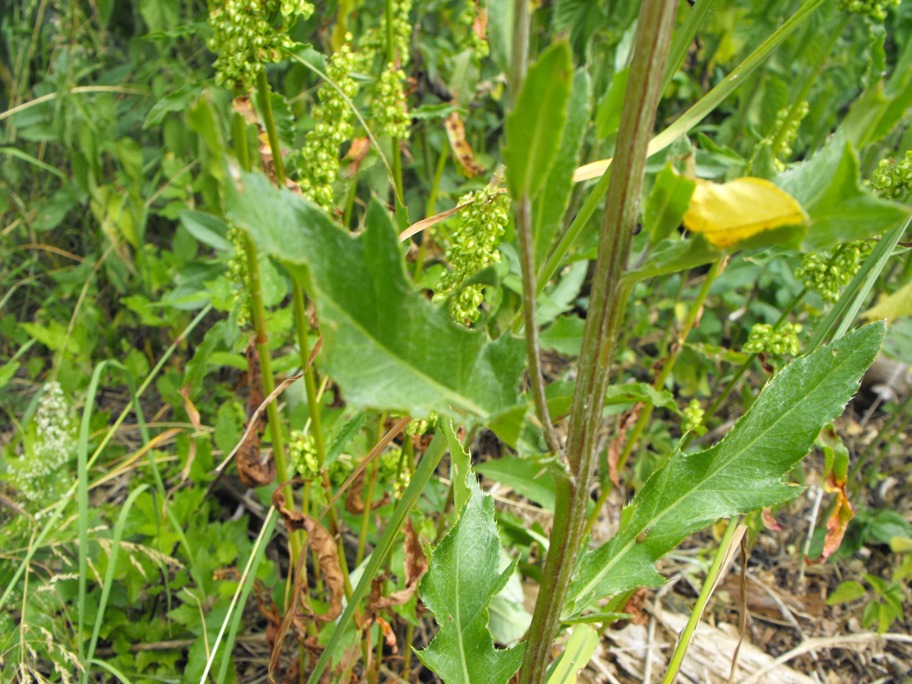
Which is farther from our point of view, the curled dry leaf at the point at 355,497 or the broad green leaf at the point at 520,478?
the broad green leaf at the point at 520,478

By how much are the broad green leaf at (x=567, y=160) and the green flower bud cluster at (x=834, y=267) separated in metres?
0.80

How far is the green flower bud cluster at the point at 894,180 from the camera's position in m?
0.97

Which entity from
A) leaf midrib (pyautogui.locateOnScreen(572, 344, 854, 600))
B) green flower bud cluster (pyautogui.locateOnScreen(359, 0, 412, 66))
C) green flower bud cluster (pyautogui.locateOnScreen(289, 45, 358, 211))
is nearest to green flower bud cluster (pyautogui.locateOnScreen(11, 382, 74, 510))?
green flower bud cluster (pyautogui.locateOnScreen(289, 45, 358, 211))

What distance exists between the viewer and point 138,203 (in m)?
2.06

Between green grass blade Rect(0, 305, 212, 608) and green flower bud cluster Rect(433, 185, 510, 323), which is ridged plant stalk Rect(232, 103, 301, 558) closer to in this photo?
green flower bud cluster Rect(433, 185, 510, 323)

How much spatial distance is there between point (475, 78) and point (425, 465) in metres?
1.05

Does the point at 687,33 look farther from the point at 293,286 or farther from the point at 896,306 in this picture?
the point at 293,286

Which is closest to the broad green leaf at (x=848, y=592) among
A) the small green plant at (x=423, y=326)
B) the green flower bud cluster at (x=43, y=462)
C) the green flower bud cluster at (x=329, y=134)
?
the small green plant at (x=423, y=326)

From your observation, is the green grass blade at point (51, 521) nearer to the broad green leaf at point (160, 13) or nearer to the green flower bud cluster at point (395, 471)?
the green flower bud cluster at point (395, 471)

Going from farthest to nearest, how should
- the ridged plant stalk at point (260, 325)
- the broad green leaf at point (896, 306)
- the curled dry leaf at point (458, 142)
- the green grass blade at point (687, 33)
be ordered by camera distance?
the curled dry leaf at point (458, 142), the ridged plant stalk at point (260, 325), the broad green leaf at point (896, 306), the green grass blade at point (687, 33)

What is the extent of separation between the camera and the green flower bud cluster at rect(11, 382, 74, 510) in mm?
1489

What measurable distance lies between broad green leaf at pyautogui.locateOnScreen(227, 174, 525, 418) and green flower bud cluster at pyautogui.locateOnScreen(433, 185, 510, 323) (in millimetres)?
300

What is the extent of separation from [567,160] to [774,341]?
0.82 meters

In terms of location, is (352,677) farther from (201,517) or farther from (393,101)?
(393,101)
